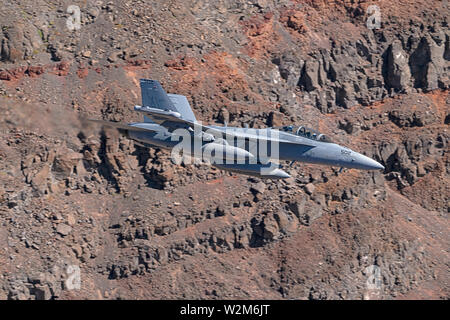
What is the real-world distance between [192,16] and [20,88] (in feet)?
45.9

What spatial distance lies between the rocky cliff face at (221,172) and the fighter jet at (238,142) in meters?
5.10

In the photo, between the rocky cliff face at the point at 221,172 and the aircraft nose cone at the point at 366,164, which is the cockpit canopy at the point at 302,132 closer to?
the aircraft nose cone at the point at 366,164

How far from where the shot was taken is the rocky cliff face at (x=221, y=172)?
5497 cm

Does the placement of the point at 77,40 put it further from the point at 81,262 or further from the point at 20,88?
the point at 81,262

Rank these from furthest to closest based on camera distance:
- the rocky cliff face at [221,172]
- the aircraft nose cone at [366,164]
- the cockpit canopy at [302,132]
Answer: the rocky cliff face at [221,172] → the cockpit canopy at [302,132] → the aircraft nose cone at [366,164]

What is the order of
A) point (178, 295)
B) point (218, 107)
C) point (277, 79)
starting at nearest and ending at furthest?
point (178, 295)
point (218, 107)
point (277, 79)

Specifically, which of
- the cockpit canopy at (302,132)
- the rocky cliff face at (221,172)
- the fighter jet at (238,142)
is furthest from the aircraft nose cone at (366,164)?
the rocky cliff face at (221,172)

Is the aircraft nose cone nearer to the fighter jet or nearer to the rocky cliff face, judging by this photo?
the fighter jet

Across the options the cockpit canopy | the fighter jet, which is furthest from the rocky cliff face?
the cockpit canopy

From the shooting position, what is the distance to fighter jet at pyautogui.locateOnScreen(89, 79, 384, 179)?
46.8m

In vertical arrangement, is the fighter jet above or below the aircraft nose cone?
above

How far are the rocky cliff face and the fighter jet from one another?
510 cm

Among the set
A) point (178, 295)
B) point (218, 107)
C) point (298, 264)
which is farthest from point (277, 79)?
point (178, 295)

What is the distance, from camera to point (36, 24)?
61750 mm
